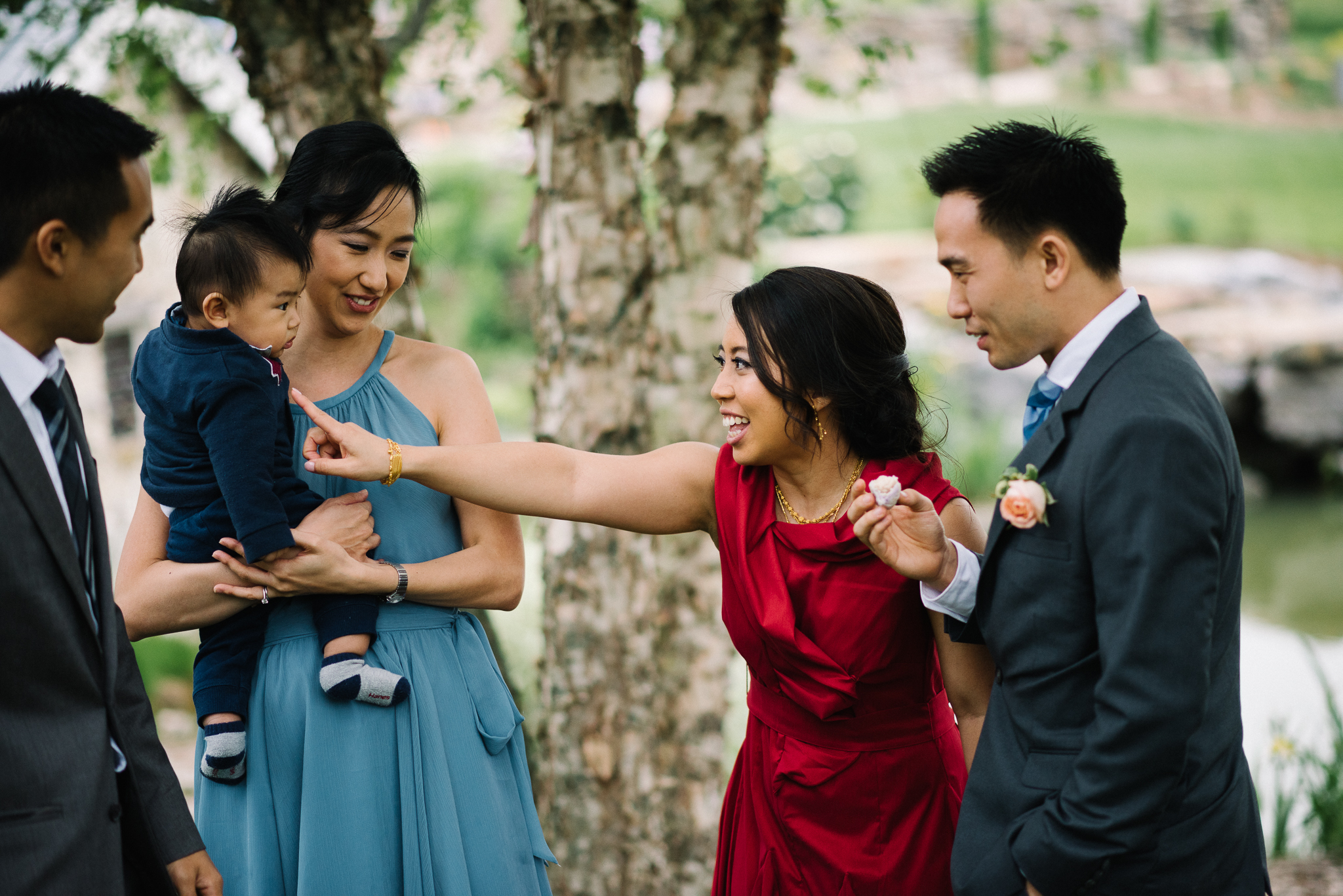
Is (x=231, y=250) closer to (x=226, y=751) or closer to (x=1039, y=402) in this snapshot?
(x=226, y=751)

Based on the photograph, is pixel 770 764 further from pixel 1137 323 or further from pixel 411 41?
pixel 411 41

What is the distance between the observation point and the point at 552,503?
2.30 m

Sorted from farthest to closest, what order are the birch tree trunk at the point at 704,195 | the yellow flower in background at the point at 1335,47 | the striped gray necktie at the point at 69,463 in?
the yellow flower in background at the point at 1335,47, the birch tree trunk at the point at 704,195, the striped gray necktie at the point at 69,463

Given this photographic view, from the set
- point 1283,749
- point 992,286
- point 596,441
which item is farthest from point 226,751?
point 1283,749

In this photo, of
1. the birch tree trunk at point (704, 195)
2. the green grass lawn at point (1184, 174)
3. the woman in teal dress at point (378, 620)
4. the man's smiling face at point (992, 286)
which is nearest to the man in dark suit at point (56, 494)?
the woman in teal dress at point (378, 620)

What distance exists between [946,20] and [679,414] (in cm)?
2642

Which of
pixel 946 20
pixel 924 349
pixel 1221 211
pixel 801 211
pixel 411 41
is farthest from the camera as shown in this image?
pixel 946 20

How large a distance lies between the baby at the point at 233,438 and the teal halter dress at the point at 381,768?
0.15ft

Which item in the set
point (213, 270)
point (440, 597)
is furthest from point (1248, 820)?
point (213, 270)

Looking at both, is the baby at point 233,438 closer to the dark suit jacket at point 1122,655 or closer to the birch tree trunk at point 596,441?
the dark suit jacket at point 1122,655

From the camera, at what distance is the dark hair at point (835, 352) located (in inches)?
85.6

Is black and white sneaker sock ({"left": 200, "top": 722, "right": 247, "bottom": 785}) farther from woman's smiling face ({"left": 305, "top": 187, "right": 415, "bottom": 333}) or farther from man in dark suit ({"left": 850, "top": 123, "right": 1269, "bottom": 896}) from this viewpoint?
man in dark suit ({"left": 850, "top": 123, "right": 1269, "bottom": 896})

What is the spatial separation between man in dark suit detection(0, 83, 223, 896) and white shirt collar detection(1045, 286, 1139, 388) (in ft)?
4.89

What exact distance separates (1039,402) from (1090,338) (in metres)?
0.19
